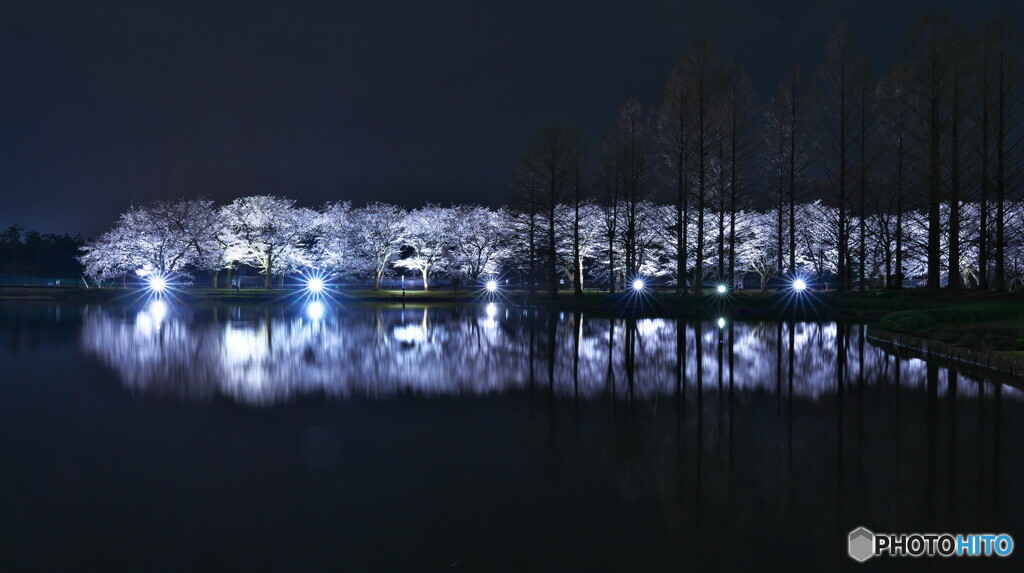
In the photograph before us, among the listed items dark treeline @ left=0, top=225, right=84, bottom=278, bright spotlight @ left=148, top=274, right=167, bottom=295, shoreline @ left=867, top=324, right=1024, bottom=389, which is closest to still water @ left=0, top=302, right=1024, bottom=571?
shoreline @ left=867, top=324, right=1024, bottom=389

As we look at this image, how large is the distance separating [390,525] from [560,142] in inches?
1521

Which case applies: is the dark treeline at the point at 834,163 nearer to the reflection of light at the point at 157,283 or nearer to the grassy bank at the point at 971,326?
the grassy bank at the point at 971,326

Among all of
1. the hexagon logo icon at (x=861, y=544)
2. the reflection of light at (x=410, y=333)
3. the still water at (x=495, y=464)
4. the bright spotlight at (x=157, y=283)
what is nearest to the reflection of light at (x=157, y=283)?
the bright spotlight at (x=157, y=283)

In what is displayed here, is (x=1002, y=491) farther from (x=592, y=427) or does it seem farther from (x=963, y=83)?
(x=963, y=83)

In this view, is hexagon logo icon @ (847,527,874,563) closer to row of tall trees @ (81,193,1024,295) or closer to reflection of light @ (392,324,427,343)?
reflection of light @ (392,324,427,343)

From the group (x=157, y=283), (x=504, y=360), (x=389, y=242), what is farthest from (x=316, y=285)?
(x=504, y=360)

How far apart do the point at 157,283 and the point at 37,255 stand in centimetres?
3874

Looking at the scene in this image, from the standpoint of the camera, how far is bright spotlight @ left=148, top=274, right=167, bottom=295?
187 feet

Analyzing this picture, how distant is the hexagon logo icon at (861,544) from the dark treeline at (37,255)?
93.3m

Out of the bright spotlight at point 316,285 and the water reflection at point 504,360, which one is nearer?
the water reflection at point 504,360

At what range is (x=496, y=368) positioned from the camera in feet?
43.4

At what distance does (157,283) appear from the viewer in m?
57.6

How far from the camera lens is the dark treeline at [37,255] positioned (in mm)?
83062

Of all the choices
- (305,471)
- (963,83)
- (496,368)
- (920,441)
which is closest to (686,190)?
(963,83)
